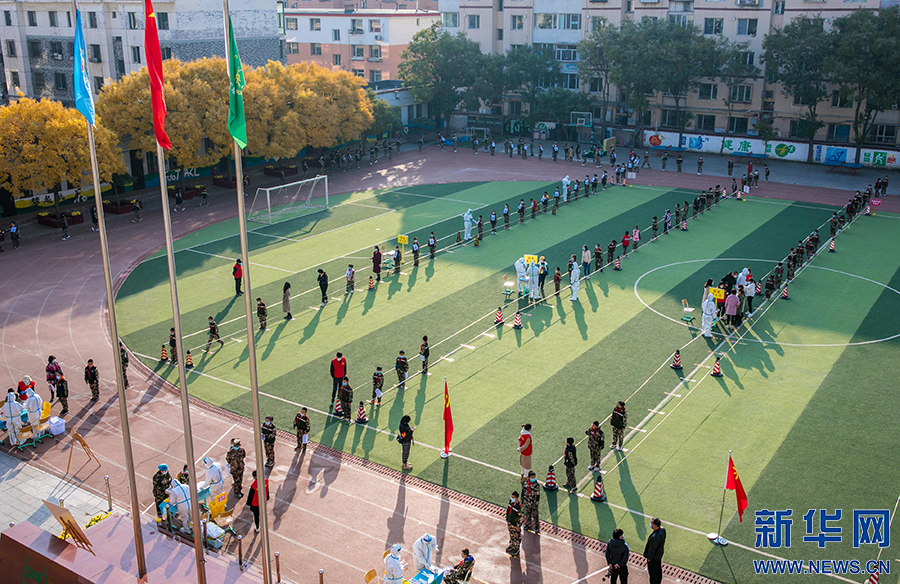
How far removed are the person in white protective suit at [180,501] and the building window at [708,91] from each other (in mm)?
71680

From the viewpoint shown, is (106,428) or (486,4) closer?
(106,428)

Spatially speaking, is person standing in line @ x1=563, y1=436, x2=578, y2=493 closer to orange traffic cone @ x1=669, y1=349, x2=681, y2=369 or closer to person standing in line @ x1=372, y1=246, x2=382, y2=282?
orange traffic cone @ x1=669, y1=349, x2=681, y2=369

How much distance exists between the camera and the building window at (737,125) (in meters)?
78.8

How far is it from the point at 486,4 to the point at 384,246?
5207cm

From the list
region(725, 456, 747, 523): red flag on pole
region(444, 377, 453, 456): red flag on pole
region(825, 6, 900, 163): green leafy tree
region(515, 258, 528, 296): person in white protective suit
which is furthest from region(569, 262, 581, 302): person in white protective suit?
region(825, 6, 900, 163): green leafy tree

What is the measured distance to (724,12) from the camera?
250 feet

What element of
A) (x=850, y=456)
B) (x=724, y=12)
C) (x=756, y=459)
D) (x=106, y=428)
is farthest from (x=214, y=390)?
(x=724, y=12)

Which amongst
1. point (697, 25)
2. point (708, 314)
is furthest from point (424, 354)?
point (697, 25)

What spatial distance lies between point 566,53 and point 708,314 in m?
59.8

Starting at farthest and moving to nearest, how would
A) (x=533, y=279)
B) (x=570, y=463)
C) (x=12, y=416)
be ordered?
(x=533, y=279) → (x=12, y=416) → (x=570, y=463)

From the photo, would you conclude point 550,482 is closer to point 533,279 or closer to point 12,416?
point 533,279

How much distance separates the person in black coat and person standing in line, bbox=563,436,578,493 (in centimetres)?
414

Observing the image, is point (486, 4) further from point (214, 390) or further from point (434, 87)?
point (214, 390)

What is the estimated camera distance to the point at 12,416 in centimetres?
2497
